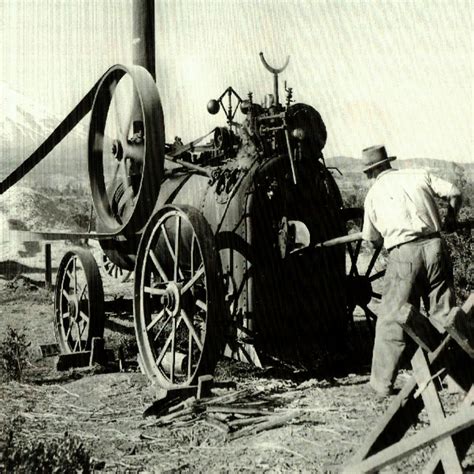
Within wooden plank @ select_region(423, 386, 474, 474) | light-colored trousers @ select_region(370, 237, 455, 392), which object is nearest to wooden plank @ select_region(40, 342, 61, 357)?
light-colored trousers @ select_region(370, 237, 455, 392)

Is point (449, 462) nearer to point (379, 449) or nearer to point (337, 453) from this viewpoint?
point (379, 449)

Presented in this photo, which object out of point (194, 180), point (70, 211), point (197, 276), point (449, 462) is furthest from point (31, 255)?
point (449, 462)

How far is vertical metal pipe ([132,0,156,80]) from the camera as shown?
10648 mm

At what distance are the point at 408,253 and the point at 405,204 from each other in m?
0.39

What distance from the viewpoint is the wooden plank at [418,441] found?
10.1 ft

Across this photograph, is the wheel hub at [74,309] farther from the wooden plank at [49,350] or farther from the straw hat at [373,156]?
the straw hat at [373,156]

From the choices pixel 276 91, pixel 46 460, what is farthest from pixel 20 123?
pixel 46 460

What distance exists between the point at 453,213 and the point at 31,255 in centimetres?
1879

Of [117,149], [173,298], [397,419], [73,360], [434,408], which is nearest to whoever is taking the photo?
[434,408]

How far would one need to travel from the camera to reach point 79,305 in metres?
9.00

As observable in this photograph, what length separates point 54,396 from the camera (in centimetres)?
728

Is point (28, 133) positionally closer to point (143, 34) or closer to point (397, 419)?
point (143, 34)

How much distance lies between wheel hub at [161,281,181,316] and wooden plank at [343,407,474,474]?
3.41m

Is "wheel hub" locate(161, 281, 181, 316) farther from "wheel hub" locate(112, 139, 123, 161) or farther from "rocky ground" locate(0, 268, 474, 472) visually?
"wheel hub" locate(112, 139, 123, 161)
